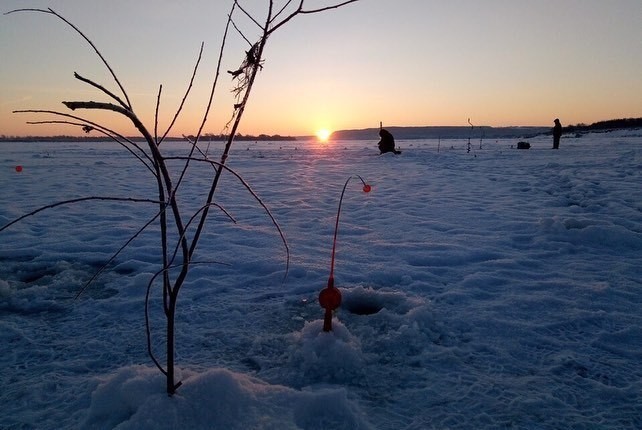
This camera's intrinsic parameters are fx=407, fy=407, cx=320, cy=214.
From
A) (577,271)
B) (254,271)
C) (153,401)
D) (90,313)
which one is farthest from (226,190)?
(153,401)

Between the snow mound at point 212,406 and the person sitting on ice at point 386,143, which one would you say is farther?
the person sitting on ice at point 386,143

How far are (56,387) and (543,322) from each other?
3078mm

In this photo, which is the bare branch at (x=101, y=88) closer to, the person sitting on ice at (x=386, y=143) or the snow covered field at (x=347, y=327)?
the snow covered field at (x=347, y=327)

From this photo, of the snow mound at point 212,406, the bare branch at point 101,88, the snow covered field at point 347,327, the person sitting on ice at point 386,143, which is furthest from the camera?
the person sitting on ice at point 386,143

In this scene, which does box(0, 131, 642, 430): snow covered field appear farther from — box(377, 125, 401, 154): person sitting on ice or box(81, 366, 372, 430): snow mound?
box(377, 125, 401, 154): person sitting on ice

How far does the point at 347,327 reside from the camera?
2857 mm

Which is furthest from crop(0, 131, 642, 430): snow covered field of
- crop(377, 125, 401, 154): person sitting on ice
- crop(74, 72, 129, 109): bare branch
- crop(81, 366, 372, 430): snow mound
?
crop(377, 125, 401, 154): person sitting on ice

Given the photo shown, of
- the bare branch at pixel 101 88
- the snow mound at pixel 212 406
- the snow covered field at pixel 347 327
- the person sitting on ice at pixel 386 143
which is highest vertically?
the bare branch at pixel 101 88

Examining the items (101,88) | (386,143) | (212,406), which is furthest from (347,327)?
(386,143)

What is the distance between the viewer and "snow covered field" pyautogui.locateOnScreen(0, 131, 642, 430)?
1.92 meters

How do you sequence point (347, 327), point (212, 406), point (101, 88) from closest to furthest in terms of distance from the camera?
1. point (101, 88)
2. point (212, 406)
3. point (347, 327)

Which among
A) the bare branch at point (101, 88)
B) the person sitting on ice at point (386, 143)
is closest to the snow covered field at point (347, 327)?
the bare branch at point (101, 88)

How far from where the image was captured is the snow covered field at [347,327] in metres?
1.92

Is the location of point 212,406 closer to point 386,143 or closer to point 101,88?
point 101,88
